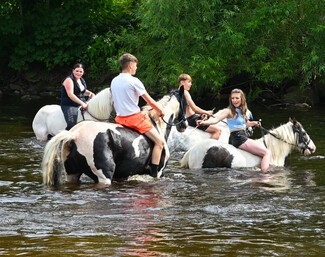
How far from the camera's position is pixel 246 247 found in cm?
766

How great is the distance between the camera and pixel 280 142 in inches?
518

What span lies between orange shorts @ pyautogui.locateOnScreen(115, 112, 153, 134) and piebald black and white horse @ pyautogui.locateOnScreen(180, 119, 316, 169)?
6.06 ft

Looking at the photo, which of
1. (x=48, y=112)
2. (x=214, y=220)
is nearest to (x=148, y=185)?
(x=214, y=220)

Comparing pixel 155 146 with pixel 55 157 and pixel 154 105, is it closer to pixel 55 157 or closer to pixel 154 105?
pixel 154 105

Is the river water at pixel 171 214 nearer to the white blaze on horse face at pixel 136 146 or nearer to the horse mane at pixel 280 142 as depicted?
the horse mane at pixel 280 142

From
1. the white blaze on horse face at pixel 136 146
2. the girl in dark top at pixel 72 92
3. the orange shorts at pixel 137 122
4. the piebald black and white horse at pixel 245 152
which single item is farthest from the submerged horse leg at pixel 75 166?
the girl in dark top at pixel 72 92

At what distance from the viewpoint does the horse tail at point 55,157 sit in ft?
34.5

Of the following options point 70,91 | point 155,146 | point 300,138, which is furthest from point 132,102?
point 300,138

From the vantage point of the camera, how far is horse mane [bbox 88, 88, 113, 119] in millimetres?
12453

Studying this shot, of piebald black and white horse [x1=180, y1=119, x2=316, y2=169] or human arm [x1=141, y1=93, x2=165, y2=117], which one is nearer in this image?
human arm [x1=141, y1=93, x2=165, y2=117]

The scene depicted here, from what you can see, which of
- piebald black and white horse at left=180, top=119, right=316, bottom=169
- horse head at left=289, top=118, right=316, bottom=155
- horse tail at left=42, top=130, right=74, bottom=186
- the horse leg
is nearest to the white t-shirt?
the horse leg

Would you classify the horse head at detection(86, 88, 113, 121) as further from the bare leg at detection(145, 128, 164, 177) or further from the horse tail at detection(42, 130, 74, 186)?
the horse tail at detection(42, 130, 74, 186)

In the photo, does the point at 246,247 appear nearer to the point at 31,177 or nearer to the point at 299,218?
the point at 299,218

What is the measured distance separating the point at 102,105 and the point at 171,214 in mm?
3846
